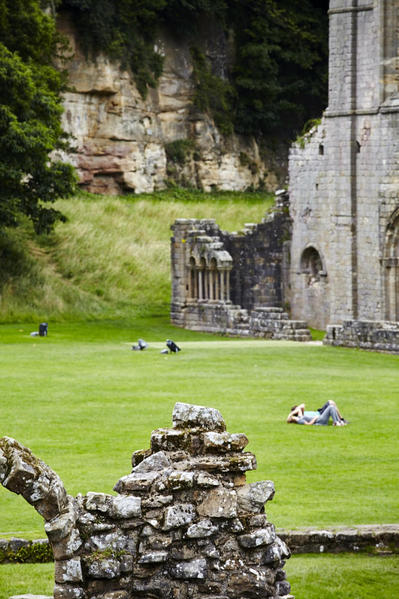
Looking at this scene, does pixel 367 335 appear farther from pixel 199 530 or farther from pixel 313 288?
pixel 199 530

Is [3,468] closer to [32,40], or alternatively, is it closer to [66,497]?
[66,497]

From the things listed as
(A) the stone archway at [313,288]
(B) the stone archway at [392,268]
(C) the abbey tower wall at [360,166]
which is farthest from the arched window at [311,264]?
(B) the stone archway at [392,268]

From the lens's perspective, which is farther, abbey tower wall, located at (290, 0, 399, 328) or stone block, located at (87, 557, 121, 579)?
abbey tower wall, located at (290, 0, 399, 328)

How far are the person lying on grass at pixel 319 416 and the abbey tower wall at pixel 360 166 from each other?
2107 centimetres

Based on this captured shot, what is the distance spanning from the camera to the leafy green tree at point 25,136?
42156 mm

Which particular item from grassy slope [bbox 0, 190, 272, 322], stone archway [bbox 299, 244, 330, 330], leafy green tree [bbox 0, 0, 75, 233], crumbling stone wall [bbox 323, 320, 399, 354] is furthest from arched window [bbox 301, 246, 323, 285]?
crumbling stone wall [bbox 323, 320, 399, 354]

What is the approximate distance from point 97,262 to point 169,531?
40.1m

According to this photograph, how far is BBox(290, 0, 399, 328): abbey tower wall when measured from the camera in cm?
4288

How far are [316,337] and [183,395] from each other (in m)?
17.3

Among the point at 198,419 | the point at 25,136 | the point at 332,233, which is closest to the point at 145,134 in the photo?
the point at 332,233

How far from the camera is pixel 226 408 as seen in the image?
2389 centimetres

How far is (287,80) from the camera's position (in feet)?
234

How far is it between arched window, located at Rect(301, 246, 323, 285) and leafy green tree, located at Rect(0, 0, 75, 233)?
855cm

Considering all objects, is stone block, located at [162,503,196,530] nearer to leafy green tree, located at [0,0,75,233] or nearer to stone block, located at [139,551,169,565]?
stone block, located at [139,551,169,565]
